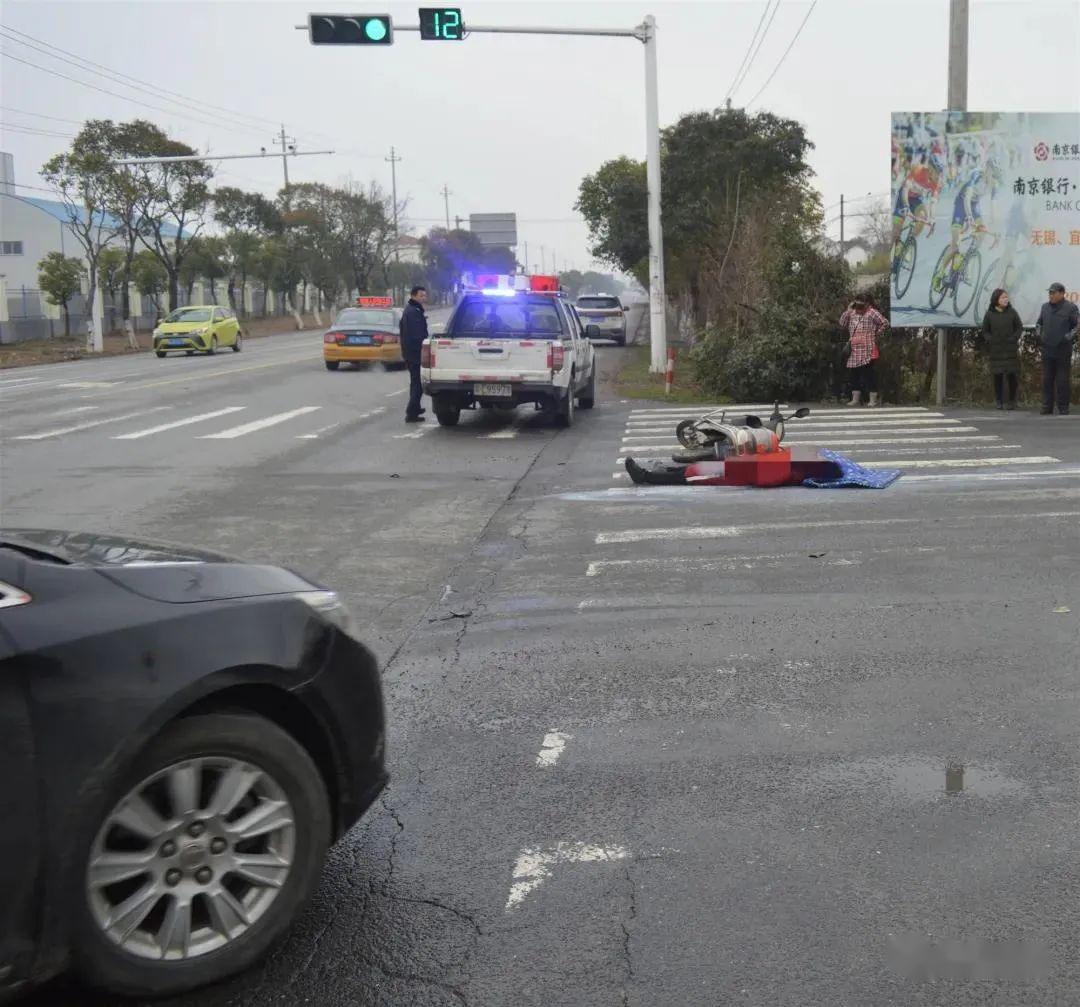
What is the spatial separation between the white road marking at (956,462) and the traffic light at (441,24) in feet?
41.0

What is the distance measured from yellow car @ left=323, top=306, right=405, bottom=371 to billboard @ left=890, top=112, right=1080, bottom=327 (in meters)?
14.0

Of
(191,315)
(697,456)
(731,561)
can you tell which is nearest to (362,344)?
(191,315)

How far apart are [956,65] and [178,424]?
13.1 meters

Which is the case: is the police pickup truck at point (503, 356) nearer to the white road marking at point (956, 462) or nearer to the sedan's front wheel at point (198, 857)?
the white road marking at point (956, 462)

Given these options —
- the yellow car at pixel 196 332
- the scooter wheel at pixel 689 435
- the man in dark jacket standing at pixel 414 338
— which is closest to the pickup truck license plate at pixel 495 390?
the man in dark jacket standing at pixel 414 338

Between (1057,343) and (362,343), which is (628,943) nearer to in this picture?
(1057,343)

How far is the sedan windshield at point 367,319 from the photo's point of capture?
30953mm

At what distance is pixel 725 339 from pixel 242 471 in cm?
1111

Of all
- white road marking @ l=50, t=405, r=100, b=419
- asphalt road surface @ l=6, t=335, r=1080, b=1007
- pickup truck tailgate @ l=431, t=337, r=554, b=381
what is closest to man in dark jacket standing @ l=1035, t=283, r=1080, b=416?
asphalt road surface @ l=6, t=335, r=1080, b=1007

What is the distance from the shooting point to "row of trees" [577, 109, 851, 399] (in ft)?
68.9

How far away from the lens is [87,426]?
714 inches

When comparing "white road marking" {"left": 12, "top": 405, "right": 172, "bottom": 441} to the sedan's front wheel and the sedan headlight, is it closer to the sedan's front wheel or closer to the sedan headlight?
the sedan headlight

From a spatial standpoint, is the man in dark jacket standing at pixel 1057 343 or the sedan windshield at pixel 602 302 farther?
the sedan windshield at pixel 602 302

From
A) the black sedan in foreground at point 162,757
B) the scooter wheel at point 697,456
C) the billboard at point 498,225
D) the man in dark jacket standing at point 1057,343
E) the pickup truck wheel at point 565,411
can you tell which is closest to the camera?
the black sedan in foreground at point 162,757
